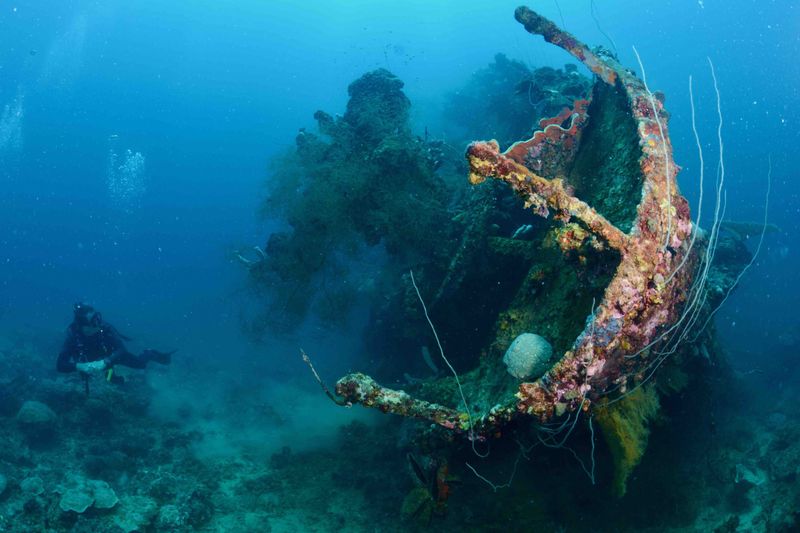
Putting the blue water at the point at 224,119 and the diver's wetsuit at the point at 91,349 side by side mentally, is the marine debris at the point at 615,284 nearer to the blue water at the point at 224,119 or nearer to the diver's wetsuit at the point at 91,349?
the diver's wetsuit at the point at 91,349

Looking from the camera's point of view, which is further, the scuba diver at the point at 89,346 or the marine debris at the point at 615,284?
the scuba diver at the point at 89,346

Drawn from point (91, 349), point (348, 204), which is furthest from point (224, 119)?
point (348, 204)

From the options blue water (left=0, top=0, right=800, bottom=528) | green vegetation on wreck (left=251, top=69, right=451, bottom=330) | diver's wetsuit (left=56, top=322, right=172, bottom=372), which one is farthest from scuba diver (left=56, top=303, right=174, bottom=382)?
blue water (left=0, top=0, right=800, bottom=528)

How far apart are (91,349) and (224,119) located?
12410 cm

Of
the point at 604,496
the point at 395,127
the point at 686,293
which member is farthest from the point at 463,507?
the point at 395,127

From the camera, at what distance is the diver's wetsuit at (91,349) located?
10396mm

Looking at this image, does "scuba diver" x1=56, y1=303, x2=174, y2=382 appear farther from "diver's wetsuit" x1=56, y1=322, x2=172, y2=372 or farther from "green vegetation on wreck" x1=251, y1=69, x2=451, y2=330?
"green vegetation on wreck" x1=251, y1=69, x2=451, y2=330

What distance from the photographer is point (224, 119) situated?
119312 millimetres

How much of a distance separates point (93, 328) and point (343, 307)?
6328 millimetres

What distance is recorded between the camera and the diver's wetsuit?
34.1 ft

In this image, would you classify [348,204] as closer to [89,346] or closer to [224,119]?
[89,346]

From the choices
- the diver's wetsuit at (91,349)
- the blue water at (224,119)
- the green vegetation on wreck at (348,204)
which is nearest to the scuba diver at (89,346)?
the diver's wetsuit at (91,349)

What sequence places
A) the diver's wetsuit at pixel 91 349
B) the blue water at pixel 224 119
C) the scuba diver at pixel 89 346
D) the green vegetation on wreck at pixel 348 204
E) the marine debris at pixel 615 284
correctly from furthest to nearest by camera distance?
the blue water at pixel 224 119 < the diver's wetsuit at pixel 91 349 < the scuba diver at pixel 89 346 < the green vegetation on wreck at pixel 348 204 < the marine debris at pixel 615 284

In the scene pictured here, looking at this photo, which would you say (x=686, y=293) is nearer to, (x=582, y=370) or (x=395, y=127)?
(x=582, y=370)
